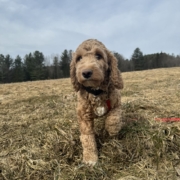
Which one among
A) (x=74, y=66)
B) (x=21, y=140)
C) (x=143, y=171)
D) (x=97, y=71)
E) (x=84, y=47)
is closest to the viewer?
(x=143, y=171)

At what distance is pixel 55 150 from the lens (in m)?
3.51

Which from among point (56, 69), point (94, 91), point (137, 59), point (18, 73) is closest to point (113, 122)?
point (94, 91)

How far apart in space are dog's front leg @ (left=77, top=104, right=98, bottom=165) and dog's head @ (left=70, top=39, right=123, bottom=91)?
0.39 metres

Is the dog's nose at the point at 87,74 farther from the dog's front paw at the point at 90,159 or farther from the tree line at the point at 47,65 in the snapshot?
the tree line at the point at 47,65

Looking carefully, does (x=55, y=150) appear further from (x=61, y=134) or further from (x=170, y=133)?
(x=170, y=133)

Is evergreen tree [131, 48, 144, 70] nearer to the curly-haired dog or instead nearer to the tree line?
the tree line

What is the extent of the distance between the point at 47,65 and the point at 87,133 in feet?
205

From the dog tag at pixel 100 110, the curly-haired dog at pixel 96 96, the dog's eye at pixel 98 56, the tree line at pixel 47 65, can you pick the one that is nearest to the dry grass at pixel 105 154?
the curly-haired dog at pixel 96 96

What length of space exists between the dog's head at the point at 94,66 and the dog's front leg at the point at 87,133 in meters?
0.39

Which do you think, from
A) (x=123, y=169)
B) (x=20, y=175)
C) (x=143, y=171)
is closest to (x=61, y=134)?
(x=20, y=175)

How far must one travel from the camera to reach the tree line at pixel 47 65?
5366cm

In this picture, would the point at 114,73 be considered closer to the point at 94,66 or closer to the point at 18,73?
the point at 94,66

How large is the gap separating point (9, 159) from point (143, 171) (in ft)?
6.31

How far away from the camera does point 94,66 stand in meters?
3.04
